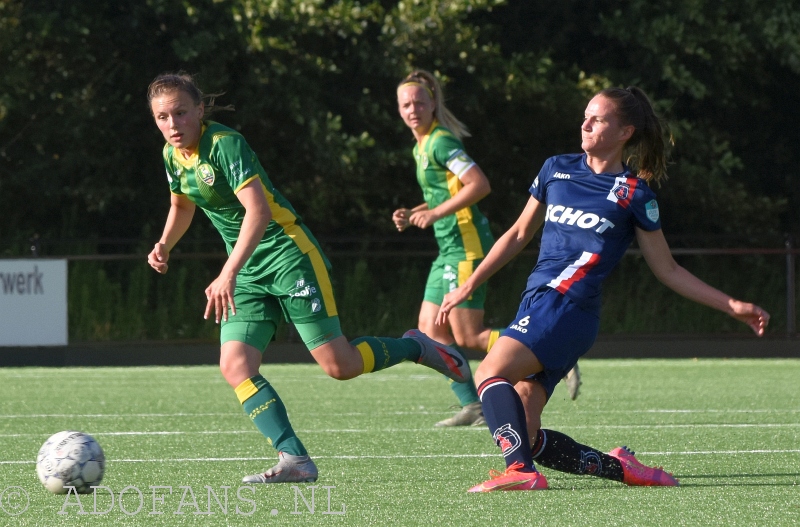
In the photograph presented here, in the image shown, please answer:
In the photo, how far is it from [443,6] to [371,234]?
4058 millimetres

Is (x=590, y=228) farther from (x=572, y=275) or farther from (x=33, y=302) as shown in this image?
(x=33, y=302)

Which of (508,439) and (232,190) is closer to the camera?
(508,439)

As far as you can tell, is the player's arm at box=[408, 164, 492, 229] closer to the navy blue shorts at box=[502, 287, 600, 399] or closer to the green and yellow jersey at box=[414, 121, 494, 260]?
the green and yellow jersey at box=[414, 121, 494, 260]

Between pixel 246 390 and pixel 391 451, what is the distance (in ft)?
4.20

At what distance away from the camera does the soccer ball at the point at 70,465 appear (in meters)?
4.96

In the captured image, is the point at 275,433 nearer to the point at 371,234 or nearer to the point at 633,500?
the point at 633,500

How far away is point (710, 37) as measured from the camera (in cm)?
1802

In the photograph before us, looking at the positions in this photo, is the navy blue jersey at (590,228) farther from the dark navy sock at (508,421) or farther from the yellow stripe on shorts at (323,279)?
the yellow stripe on shorts at (323,279)

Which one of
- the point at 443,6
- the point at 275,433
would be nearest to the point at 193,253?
the point at 443,6

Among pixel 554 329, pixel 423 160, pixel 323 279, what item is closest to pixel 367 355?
pixel 323 279

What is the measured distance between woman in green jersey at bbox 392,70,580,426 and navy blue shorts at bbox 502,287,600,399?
2588mm

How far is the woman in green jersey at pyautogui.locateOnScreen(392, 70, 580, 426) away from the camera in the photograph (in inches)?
308

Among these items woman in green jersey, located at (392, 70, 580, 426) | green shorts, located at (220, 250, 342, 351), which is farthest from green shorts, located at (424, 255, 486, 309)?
green shorts, located at (220, 250, 342, 351)

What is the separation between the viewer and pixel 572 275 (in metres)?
5.11
